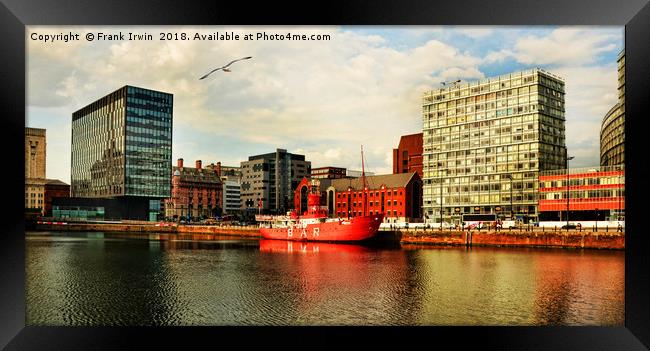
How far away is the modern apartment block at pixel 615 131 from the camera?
7325 centimetres

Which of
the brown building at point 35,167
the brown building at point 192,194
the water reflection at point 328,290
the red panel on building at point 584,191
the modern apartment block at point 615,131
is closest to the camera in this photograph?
the water reflection at point 328,290

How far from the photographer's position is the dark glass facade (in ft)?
332

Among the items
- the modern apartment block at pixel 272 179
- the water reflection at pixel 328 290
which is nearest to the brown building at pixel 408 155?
the modern apartment block at pixel 272 179

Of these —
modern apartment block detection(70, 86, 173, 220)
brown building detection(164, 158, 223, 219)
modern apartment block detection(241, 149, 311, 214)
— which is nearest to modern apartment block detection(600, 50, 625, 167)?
modern apartment block detection(241, 149, 311, 214)

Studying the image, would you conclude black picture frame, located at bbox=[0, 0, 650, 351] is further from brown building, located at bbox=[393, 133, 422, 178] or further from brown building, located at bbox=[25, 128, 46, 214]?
brown building, located at bbox=[393, 133, 422, 178]

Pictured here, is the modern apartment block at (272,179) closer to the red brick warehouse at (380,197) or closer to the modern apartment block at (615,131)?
the red brick warehouse at (380,197)

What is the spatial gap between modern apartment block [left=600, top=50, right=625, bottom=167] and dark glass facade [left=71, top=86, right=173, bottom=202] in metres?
73.5

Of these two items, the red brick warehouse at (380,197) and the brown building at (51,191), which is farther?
the brown building at (51,191)

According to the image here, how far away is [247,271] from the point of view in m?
36.8

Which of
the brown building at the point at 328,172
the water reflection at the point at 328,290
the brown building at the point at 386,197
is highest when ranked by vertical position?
the brown building at the point at 328,172

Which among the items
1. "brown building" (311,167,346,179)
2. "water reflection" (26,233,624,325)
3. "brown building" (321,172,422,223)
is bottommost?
"water reflection" (26,233,624,325)

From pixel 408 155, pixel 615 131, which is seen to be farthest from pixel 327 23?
pixel 408 155

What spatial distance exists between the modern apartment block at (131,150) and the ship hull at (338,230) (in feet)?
127

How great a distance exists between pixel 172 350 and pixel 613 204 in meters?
59.2
